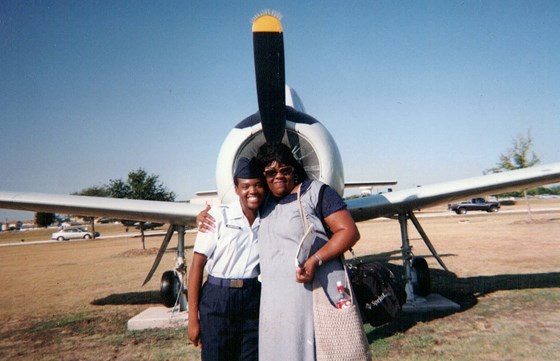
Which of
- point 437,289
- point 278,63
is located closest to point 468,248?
point 437,289

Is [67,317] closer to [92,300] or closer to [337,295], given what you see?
[92,300]

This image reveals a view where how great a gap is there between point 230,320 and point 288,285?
1.59 feet

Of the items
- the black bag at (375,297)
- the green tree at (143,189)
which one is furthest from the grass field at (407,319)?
the green tree at (143,189)

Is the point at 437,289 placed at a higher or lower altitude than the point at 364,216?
lower

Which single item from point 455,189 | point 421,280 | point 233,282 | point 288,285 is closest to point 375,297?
point 288,285

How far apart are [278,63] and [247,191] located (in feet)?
6.67

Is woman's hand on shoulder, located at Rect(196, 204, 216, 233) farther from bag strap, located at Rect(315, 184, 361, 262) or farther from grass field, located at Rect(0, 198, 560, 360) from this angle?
grass field, located at Rect(0, 198, 560, 360)

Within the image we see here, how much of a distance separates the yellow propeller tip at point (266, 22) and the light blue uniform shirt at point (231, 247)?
1.93 meters

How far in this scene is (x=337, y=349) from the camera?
1.71 meters

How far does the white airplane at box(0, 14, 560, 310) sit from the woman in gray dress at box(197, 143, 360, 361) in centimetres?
207

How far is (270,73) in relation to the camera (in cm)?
381

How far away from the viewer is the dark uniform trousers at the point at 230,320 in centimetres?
208

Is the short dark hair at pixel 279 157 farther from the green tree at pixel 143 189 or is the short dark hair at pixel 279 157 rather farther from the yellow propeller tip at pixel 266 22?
the green tree at pixel 143 189

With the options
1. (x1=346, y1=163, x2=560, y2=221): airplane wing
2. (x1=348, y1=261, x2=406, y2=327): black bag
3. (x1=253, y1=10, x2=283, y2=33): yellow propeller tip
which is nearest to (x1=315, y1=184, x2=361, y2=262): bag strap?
(x1=348, y1=261, x2=406, y2=327): black bag
